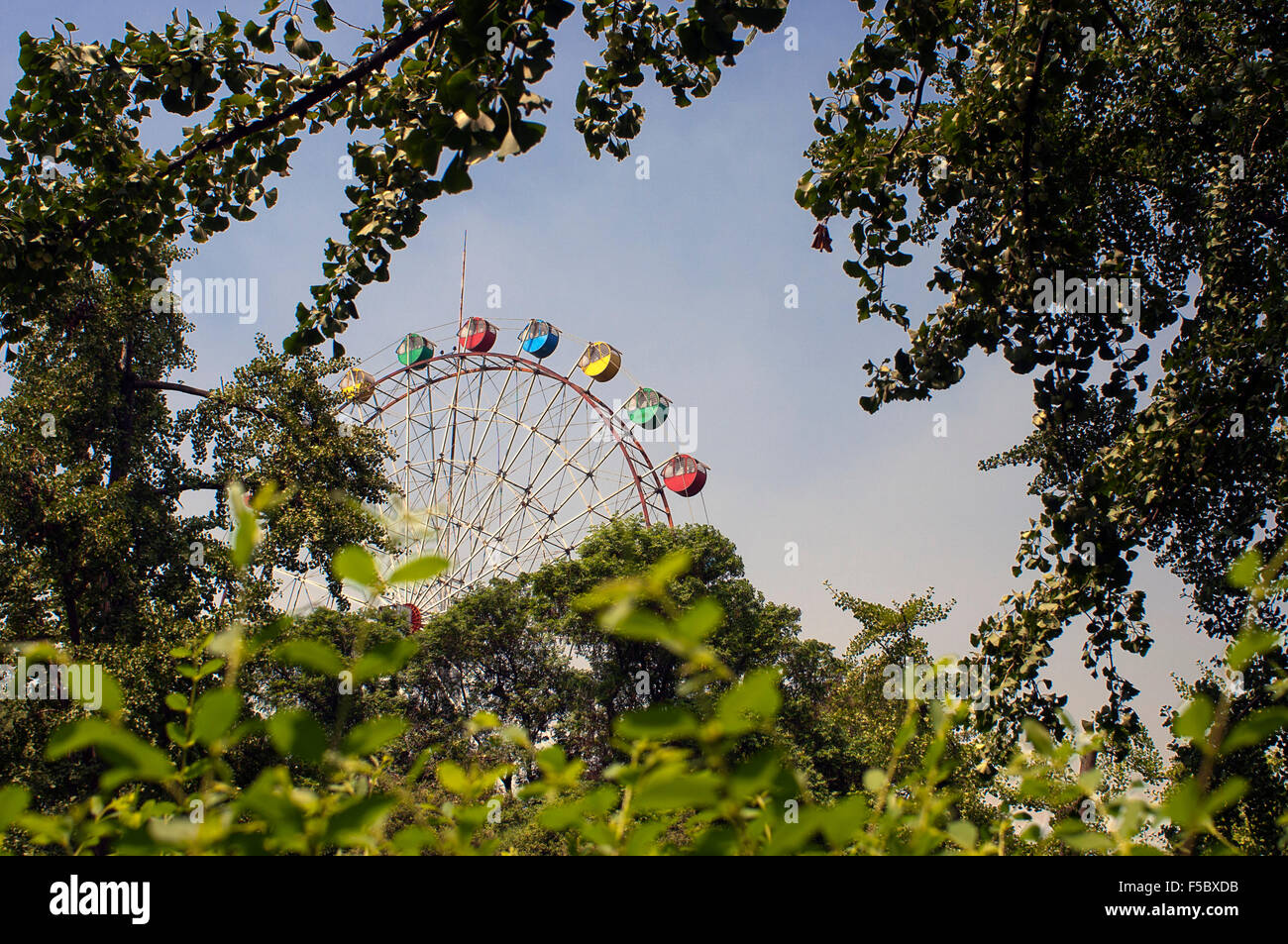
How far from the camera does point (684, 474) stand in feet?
87.1

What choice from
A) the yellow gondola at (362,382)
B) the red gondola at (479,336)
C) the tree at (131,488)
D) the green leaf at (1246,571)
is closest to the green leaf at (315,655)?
the green leaf at (1246,571)

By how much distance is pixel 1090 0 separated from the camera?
9.09 ft

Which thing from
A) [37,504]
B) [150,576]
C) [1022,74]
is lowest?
[150,576]

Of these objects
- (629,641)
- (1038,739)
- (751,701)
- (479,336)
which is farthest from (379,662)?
(479,336)

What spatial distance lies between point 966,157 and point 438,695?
28035mm

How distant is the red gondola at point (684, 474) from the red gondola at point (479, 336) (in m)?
8.20

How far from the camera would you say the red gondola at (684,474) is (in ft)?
86.3

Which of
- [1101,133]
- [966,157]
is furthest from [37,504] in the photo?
[1101,133]

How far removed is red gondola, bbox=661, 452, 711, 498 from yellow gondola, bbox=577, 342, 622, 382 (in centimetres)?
371

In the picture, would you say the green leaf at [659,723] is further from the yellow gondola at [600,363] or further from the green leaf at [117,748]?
the yellow gondola at [600,363]

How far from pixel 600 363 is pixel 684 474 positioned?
4881mm
